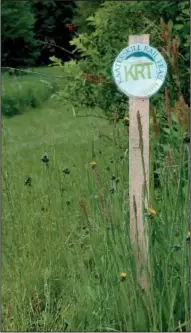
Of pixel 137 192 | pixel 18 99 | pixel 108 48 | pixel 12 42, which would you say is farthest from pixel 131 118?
pixel 12 42

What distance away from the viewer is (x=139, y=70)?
3.13 metres

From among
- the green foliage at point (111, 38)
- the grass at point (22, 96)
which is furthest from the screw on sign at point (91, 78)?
the grass at point (22, 96)

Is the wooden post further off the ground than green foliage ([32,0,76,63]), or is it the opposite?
green foliage ([32,0,76,63])

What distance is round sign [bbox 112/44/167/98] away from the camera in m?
3.13

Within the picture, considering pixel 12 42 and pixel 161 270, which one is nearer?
pixel 161 270

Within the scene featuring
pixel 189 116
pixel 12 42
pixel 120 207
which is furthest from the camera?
pixel 12 42

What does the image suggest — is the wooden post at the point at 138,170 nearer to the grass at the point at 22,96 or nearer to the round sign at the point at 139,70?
the round sign at the point at 139,70

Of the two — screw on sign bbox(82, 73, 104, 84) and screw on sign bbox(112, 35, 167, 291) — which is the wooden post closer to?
screw on sign bbox(112, 35, 167, 291)

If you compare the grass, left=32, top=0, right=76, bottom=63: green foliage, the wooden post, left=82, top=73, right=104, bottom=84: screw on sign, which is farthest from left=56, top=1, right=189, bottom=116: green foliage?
left=32, top=0, right=76, bottom=63: green foliage

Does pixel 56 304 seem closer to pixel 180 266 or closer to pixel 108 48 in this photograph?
pixel 180 266

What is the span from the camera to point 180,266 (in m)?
3.06

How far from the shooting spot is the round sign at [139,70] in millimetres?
3131

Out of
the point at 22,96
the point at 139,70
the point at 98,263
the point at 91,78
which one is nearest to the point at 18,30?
the point at 22,96

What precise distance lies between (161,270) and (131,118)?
24.7 inches
